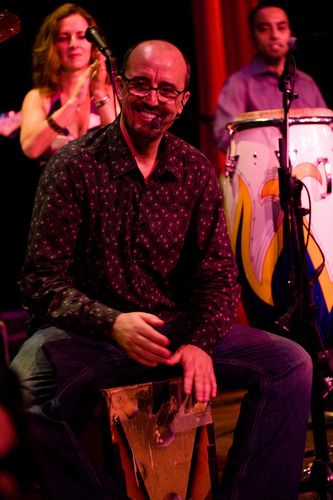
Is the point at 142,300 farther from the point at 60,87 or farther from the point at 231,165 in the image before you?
the point at 60,87

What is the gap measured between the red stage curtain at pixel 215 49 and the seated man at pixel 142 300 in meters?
2.53

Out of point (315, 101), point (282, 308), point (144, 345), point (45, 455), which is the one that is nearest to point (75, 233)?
point (144, 345)

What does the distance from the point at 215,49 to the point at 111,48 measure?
645 millimetres

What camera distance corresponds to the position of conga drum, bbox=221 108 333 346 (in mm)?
3004

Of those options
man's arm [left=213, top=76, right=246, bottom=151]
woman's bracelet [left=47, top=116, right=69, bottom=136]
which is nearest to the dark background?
man's arm [left=213, top=76, right=246, bottom=151]

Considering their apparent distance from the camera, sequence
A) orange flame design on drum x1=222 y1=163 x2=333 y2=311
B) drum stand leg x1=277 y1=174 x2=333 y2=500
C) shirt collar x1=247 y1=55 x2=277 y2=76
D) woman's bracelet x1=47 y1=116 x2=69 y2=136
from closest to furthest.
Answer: drum stand leg x1=277 y1=174 x2=333 y2=500 → orange flame design on drum x1=222 y1=163 x2=333 y2=311 → woman's bracelet x1=47 y1=116 x2=69 y2=136 → shirt collar x1=247 y1=55 x2=277 y2=76

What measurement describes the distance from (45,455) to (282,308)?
1.38 metres

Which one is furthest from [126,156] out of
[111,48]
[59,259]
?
[111,48]

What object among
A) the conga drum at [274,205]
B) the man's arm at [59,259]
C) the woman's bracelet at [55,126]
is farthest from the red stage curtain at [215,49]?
the man's arm at [59,259]

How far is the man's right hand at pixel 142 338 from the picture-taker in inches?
74.9

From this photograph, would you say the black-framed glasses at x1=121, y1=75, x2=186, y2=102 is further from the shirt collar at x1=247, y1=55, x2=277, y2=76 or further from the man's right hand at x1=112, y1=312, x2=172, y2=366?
the shirt collar at x1=247, y1=55, x2=277, y2=76

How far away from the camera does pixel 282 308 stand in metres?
3.06

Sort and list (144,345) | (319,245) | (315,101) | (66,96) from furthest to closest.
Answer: (315,101) < (66,96) < (319,245) < (144,345)

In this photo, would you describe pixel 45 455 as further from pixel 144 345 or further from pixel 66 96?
pixel 66 96
